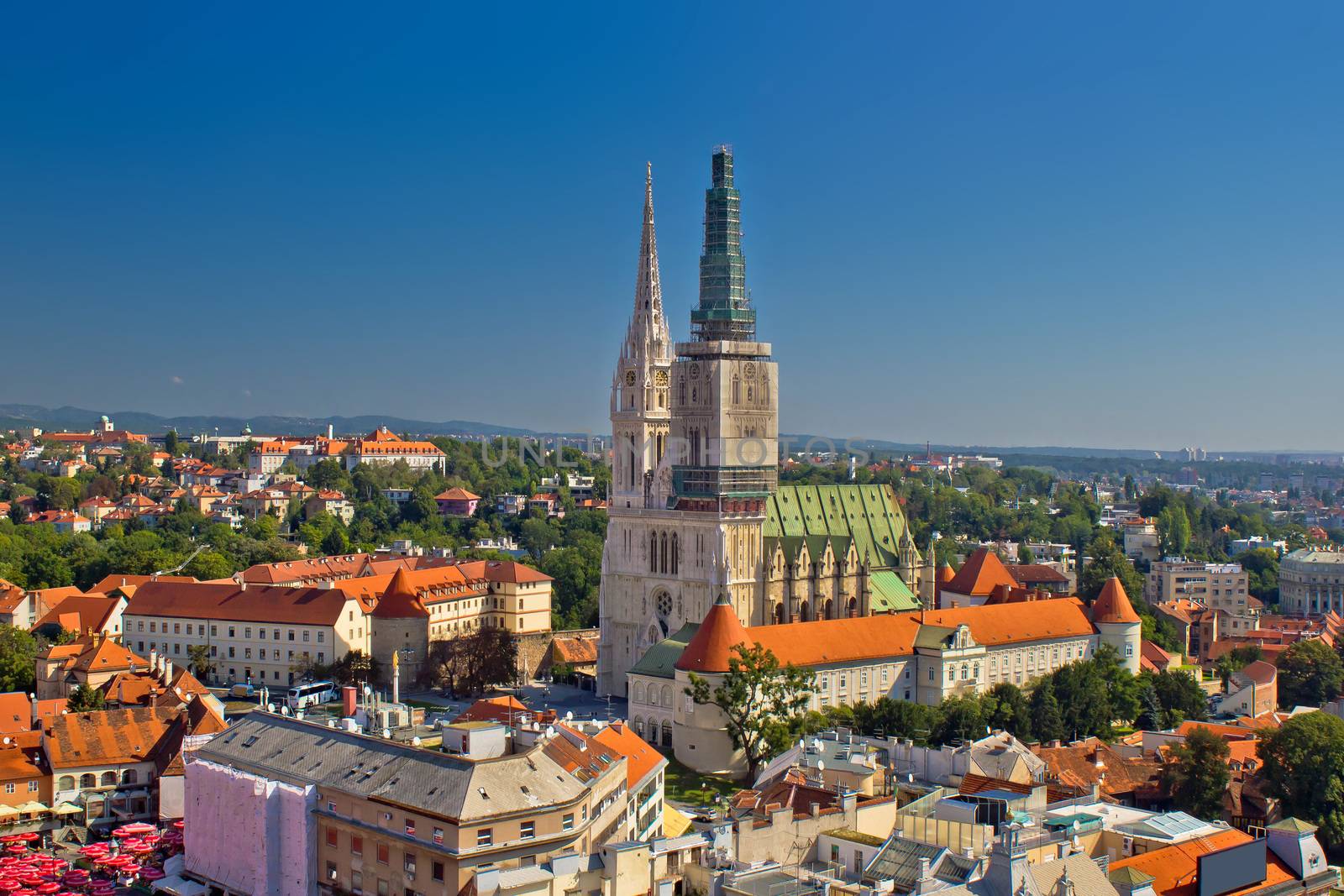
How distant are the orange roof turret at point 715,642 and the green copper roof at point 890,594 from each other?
20823 millimetres

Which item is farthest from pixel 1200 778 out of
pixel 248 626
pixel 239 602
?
pixel 239 602

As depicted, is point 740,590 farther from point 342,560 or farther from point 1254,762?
point 342,560

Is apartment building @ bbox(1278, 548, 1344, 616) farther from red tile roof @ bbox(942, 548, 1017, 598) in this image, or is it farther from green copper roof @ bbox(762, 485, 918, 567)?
green copper roof @ bbox(762, 485, 918, 567)

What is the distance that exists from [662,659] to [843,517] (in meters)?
23.6

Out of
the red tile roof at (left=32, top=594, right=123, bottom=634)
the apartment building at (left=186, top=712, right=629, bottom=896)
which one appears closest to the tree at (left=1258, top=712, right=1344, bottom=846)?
the apartment building at (left=186, top=712, right=629, bottom=896)

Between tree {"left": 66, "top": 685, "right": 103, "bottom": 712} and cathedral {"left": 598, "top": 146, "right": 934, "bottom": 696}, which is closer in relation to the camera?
tree {"left": 66, "top": 685, "right": 103, "bottom": 712}

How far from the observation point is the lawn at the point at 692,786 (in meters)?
67.5

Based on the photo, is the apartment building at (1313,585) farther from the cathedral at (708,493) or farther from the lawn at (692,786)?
the lawn at (692,786)

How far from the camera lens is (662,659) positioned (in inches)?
3012

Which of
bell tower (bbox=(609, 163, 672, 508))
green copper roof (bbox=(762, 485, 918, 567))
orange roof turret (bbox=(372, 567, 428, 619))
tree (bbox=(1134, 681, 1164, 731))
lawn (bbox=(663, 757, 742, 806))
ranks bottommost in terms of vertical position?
lawn (bbox=(663, 757, 742, 806))

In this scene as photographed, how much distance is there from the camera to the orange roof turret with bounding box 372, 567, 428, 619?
307ft

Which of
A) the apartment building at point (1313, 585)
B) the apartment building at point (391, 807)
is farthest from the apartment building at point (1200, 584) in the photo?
the apartment building at point (391, 807)

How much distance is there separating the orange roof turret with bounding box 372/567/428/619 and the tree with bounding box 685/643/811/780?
25.2 metres

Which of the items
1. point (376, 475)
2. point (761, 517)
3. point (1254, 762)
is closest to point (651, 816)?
point (1254, 762)
